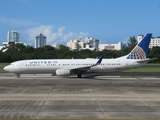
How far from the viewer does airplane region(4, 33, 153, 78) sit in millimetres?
36625

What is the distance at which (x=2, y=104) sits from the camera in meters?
14.0

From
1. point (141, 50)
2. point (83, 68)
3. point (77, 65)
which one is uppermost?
point (141, 50)

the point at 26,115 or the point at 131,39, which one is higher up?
the point at 131,39

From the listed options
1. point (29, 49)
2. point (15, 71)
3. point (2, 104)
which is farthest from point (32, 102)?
point (29, 49)

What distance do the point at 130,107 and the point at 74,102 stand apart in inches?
127

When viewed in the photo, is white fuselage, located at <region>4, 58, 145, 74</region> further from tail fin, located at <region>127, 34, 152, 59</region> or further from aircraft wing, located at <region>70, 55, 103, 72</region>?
tail fin, located at <region>127, 34, 152, 59</region>

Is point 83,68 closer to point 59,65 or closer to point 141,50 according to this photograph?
point 59,65

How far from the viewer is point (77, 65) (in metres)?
37.9

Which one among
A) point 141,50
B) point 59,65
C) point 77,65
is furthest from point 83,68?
point 141,50

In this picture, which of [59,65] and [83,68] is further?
[59,65]

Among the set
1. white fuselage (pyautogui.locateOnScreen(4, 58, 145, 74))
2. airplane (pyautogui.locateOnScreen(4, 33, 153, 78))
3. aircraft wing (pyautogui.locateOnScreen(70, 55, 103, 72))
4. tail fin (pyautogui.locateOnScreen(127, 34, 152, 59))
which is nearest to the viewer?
aircraft wing (pyautogui.locateOnScreen(70, 55, 103, 72))

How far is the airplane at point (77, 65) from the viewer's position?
1442 inches

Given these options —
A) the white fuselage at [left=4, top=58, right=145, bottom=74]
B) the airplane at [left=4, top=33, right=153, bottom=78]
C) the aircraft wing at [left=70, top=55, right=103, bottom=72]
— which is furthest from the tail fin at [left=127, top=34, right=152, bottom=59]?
the aircraft wing at [left=70, top=55, right=103, bottom=72]

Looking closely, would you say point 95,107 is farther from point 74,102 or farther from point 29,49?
point 29,49
